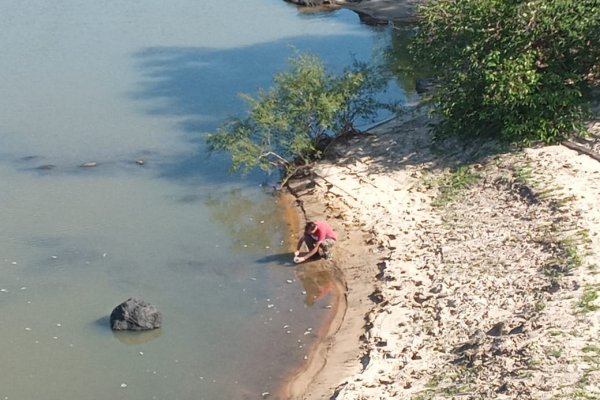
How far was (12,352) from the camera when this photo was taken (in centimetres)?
1823

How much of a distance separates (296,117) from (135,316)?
24.8ft

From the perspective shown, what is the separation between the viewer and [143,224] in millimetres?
23141

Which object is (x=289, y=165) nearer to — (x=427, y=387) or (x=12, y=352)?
(x=12, y=352)

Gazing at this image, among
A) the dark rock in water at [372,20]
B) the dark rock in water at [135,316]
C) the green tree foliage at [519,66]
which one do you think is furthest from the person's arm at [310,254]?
the dark rock in water at [372,20]

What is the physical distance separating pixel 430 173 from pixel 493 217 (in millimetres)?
2916

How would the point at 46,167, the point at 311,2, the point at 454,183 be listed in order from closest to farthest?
the point at 454,183 < the point at 46,167 < the point at 311,2

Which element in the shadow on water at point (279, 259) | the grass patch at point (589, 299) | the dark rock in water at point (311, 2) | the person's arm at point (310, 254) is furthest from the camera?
the dark rock in water at point (311, 2)

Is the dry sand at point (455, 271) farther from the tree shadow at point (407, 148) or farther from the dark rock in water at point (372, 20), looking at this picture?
the dark rock in water at point (372, 20)

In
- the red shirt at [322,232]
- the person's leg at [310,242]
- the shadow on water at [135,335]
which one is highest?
the red shirt at [322,232]

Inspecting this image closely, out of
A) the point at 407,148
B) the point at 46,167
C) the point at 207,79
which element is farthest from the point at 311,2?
the point at 407,148

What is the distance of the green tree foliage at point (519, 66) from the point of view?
2191 cm

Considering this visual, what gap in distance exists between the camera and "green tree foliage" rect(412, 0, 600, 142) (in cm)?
2191

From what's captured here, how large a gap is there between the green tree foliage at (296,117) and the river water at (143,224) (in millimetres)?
998

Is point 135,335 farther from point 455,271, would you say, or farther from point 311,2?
point 311,2
